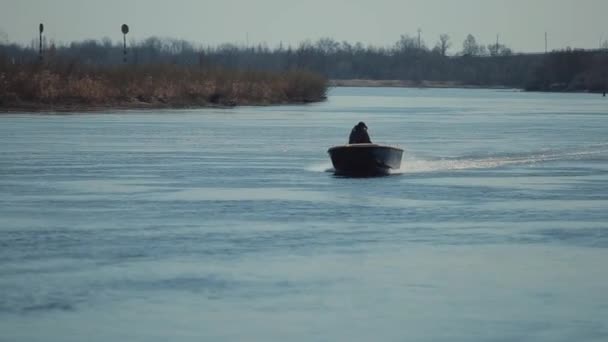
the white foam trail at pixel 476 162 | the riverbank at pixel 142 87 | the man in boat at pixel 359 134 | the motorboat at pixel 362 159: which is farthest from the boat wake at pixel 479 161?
the riverbank at pixel 142 87

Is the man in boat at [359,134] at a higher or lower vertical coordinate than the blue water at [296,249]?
higher

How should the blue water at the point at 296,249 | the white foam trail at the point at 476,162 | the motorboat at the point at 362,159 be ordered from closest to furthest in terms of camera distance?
1. the blue water at the point at 296,249
2. the motorboat at the point at 362,159
3. the white foam trail at the point at 476,162

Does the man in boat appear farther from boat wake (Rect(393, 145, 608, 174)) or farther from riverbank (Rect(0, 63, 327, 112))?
riverbank (Rect(0, 63, 327, 112))

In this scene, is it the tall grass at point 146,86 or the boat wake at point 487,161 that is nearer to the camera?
the boat wake at point 487,161

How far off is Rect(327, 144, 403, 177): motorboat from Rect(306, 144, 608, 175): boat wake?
4.24ft

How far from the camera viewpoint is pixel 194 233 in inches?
822

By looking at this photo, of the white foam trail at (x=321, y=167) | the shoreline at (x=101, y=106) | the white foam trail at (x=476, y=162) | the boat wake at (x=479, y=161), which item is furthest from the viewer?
the shoreline at (x=101, y=106)

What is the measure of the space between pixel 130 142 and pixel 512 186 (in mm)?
19394

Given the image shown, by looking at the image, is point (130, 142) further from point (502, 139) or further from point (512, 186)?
point (512, 186)

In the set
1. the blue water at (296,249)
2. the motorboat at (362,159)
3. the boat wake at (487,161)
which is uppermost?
the motorboat at (362,159)

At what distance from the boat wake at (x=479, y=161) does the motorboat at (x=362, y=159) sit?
1293 millimetres

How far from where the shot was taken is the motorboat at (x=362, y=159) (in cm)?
3309

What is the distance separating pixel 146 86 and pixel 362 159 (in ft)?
161

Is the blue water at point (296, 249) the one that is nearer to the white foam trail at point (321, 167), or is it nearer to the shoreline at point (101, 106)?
the white foam trail at point (321, 167)
